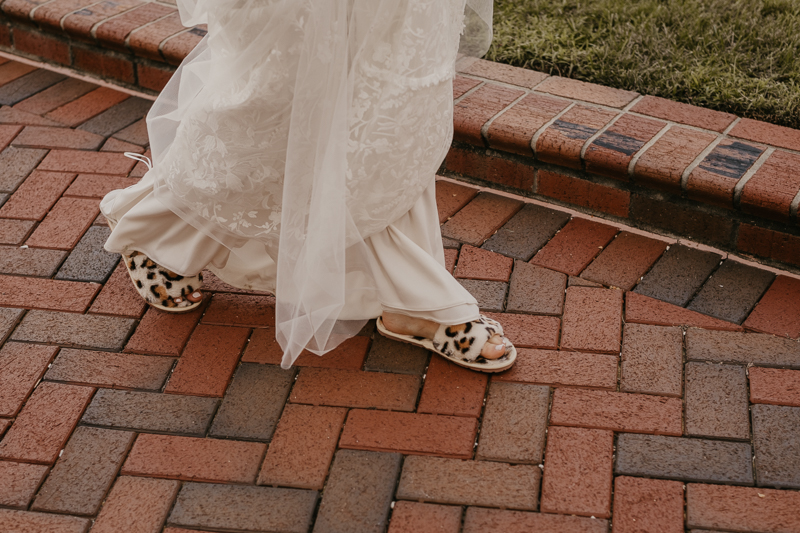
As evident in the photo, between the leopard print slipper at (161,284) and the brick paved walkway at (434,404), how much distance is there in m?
0.04

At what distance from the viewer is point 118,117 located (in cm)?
290

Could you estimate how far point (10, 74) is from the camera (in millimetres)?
3172

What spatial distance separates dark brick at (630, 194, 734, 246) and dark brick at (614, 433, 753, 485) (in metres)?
0.72

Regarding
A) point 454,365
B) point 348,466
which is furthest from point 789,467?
point 348,466

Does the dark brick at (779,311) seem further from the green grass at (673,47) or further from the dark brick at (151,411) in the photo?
the dark brick at (151,411)

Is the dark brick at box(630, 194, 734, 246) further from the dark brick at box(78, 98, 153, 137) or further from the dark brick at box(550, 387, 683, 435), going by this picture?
the dark brick at box(78, 98, 153, 137)

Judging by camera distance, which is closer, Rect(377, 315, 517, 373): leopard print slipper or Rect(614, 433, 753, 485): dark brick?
Rect(614, 433, 753, 485): dark brick

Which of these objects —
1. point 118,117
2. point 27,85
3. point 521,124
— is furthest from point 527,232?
point 27,85

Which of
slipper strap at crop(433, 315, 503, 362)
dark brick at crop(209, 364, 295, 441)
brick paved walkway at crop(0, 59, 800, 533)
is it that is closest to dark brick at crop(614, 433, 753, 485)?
brick paved walkway at crop(0, 59, 800, 533)

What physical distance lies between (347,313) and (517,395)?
1.45ft

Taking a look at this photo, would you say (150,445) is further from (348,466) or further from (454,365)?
(454,365)

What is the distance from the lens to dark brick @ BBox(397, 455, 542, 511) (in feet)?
5.21

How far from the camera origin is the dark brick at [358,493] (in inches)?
60.9
